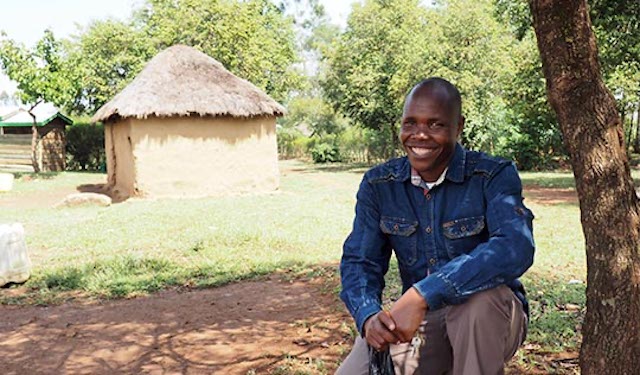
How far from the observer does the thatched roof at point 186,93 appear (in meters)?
13.6

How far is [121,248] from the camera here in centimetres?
753

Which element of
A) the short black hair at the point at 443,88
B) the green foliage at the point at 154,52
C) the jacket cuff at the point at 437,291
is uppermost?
the green foliage at the point at 154,52

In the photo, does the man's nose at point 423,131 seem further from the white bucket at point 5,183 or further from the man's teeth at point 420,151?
the white bucket at point 5,183

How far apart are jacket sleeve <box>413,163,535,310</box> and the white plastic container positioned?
5.27m

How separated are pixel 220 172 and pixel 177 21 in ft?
37.6

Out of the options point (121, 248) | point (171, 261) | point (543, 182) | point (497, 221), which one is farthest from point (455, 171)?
point (543, 182)

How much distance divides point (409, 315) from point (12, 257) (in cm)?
529

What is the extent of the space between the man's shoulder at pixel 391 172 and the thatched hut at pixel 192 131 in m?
11.7

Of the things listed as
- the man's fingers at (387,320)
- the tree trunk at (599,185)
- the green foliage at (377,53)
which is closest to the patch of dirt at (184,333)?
the man's fingers at (387,320)

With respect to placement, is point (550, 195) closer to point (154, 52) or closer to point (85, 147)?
point (154, 52)

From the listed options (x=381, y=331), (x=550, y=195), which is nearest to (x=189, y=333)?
(x=381, y=331)

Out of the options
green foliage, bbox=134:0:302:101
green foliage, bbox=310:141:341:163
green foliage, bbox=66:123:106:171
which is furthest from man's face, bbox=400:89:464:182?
green foliage, bbox=310:141:341:163

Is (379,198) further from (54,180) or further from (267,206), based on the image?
(54,180)

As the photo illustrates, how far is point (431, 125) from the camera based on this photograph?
2.24m
